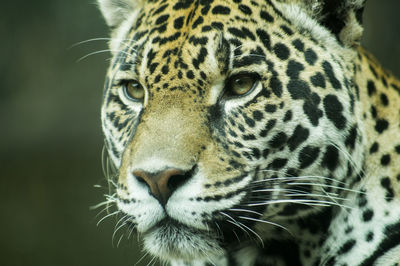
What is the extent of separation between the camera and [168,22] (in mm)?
3902

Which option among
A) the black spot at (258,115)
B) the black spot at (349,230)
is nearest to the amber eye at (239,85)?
the black spot at (258,115)

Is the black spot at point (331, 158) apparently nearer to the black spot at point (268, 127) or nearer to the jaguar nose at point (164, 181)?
the black spot at point (268, 127)

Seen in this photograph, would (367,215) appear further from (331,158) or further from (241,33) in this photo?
(241,33)

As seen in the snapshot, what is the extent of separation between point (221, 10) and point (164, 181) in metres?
1.26

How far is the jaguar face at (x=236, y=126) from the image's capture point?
10.8 ft

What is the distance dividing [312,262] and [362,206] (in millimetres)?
479

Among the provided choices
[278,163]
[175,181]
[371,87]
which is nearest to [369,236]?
[278,163]

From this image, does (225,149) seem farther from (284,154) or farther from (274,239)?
(274,239)

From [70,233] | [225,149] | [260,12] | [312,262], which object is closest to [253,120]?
[225,149]

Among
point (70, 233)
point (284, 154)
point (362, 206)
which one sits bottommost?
A: point (70, 233)

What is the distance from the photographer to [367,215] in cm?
363

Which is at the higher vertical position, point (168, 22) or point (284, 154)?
point (168, 22)

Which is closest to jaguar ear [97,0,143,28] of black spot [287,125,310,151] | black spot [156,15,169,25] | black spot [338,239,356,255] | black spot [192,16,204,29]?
black spot [156,15,169,25]

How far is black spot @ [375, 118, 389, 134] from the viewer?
12.3 ft
